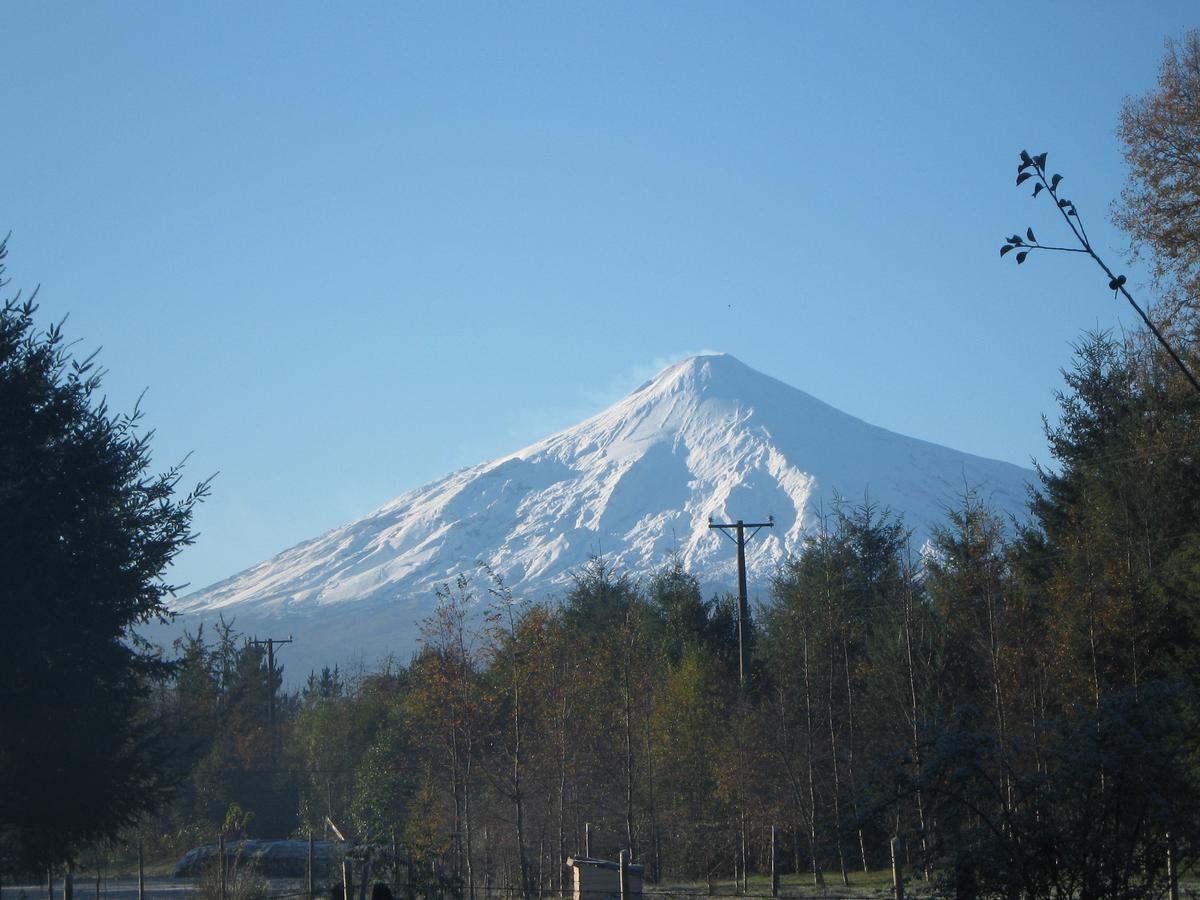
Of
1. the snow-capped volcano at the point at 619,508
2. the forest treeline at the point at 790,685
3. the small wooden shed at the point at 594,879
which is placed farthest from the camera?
the snow-capped volcano at the point at 619,508

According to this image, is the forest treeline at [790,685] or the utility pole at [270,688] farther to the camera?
the utility pole at [270,688]

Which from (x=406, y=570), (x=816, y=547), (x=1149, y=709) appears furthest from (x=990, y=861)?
(x=406, y=570)

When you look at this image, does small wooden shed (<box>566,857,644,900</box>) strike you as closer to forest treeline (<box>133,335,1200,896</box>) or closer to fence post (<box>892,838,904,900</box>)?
forest treeline (<box>133,335,1200,896</box>)

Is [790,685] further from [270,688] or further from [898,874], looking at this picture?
[270,688]

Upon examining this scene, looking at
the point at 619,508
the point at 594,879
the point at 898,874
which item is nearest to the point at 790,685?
the point at 594,879

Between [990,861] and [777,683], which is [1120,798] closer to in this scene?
[990,861]

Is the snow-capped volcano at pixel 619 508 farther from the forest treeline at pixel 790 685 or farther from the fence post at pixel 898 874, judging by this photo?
the fence post at pixel 898 874

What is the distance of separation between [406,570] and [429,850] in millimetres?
152105

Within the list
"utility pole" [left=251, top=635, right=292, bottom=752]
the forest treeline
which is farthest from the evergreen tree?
"utility pole" [left=251, top=635, right=292, bottom=752]

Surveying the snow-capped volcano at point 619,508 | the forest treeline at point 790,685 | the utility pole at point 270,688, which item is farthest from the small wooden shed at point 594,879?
the snow-capped volcano at point 619,508

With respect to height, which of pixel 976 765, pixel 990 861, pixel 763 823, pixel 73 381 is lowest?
pixel 763 823

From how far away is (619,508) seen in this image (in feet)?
545

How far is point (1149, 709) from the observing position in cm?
966

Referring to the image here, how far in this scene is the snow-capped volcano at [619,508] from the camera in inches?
6112
